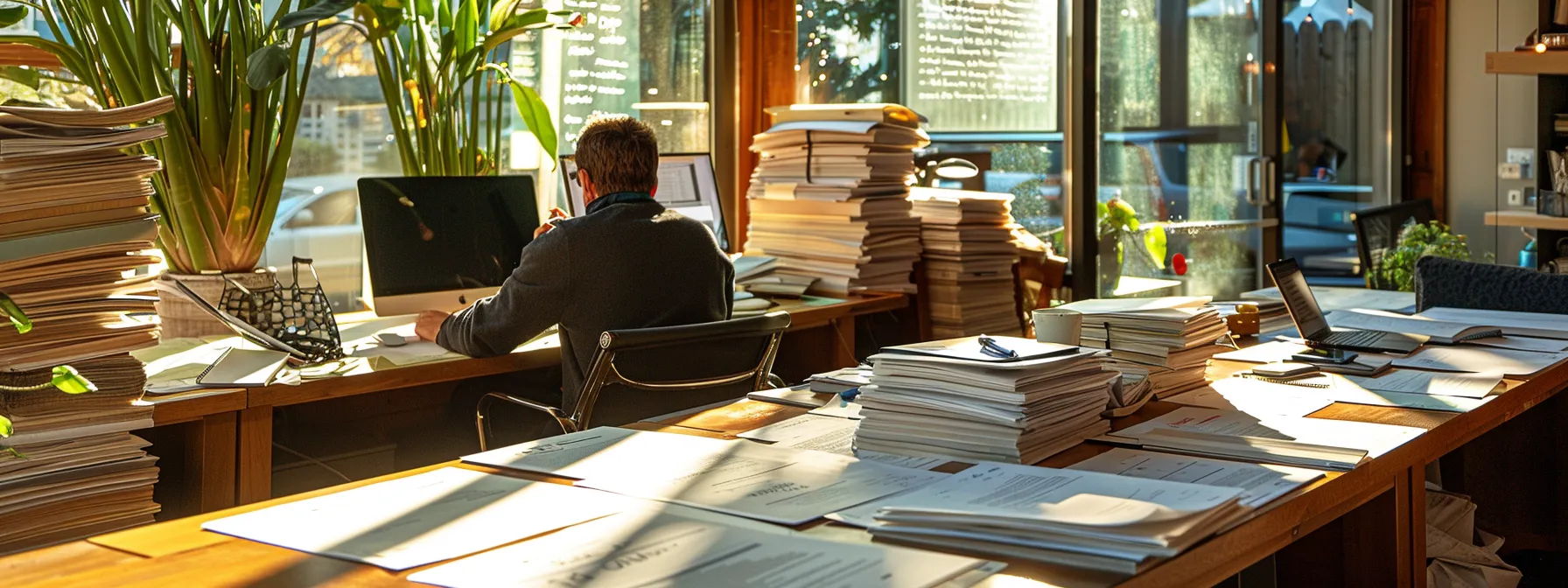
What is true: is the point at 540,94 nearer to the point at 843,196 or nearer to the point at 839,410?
the point at 843,196

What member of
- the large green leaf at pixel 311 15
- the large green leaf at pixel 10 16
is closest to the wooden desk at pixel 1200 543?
the large green leaf at pixel 311 15

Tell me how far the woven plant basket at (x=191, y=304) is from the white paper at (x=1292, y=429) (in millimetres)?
2109

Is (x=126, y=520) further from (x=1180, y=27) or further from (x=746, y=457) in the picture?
(x=1180, y=27)

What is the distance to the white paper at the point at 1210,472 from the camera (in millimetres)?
1516

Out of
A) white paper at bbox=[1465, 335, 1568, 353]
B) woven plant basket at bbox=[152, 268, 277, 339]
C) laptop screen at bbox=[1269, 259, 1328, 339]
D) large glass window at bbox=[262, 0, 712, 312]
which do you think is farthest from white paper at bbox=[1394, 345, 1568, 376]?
large glass window at bbox=[262, 0, 712, 312]

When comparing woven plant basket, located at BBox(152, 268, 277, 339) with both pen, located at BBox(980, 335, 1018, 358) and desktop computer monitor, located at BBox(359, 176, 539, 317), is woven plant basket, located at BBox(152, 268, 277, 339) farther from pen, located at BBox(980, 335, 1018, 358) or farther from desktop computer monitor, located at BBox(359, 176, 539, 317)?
pen, located at BBox(980, 335, 1018, 358)

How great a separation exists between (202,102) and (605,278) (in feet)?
3.39

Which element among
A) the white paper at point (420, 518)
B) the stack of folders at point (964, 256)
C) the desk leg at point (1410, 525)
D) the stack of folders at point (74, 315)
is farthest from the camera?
the stack of folders at point (964, 256)

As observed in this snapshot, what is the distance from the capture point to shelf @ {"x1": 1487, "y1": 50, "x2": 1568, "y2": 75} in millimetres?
4961

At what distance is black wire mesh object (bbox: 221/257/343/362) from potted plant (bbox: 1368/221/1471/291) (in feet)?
12.6

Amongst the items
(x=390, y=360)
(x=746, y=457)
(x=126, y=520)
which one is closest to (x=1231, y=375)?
(x=746, y=457)

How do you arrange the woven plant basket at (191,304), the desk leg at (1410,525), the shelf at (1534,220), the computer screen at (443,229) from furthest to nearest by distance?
the shelf at (1534,220), the computer screen at (443,229), the woven plant basket at (191,304), the desk leg at (1410,525)

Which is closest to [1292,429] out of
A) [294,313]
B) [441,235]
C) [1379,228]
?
[294,313]

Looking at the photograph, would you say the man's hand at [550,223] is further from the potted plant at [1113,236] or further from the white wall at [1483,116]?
the white wall at [1483,116]
